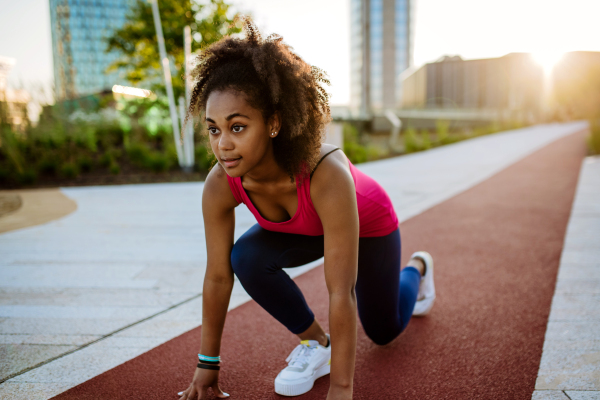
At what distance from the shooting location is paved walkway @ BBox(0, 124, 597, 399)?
7.67ft

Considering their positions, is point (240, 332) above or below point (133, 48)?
below

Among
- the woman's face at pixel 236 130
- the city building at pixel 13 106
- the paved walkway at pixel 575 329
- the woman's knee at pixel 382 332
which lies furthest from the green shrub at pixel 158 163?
the woman's face at pixel 236 130

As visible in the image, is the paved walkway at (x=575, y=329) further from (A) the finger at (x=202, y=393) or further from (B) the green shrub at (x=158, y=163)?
(B) the green shrub at (x=158, y=163)

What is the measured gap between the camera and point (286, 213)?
77.2 inches

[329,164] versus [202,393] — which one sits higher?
[329,164]

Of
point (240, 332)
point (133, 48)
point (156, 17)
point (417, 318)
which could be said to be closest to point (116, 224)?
point (240, 332)

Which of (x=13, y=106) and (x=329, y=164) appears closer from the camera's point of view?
(x=329, y=164)

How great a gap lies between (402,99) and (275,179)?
374 feet

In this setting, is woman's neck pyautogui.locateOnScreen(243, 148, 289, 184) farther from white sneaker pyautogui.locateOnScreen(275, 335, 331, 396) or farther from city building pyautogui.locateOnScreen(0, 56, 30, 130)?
city building pyautogui.locateOnScreen(0, 56, 30, 130)

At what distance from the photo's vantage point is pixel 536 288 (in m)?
3.32

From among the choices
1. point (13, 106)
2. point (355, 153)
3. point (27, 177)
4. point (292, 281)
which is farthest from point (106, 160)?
point (292, 281)

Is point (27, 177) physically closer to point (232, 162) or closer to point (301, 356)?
point (301, 356)

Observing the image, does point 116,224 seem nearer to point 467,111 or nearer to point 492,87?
point 467,111

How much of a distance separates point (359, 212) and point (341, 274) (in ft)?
1.45
